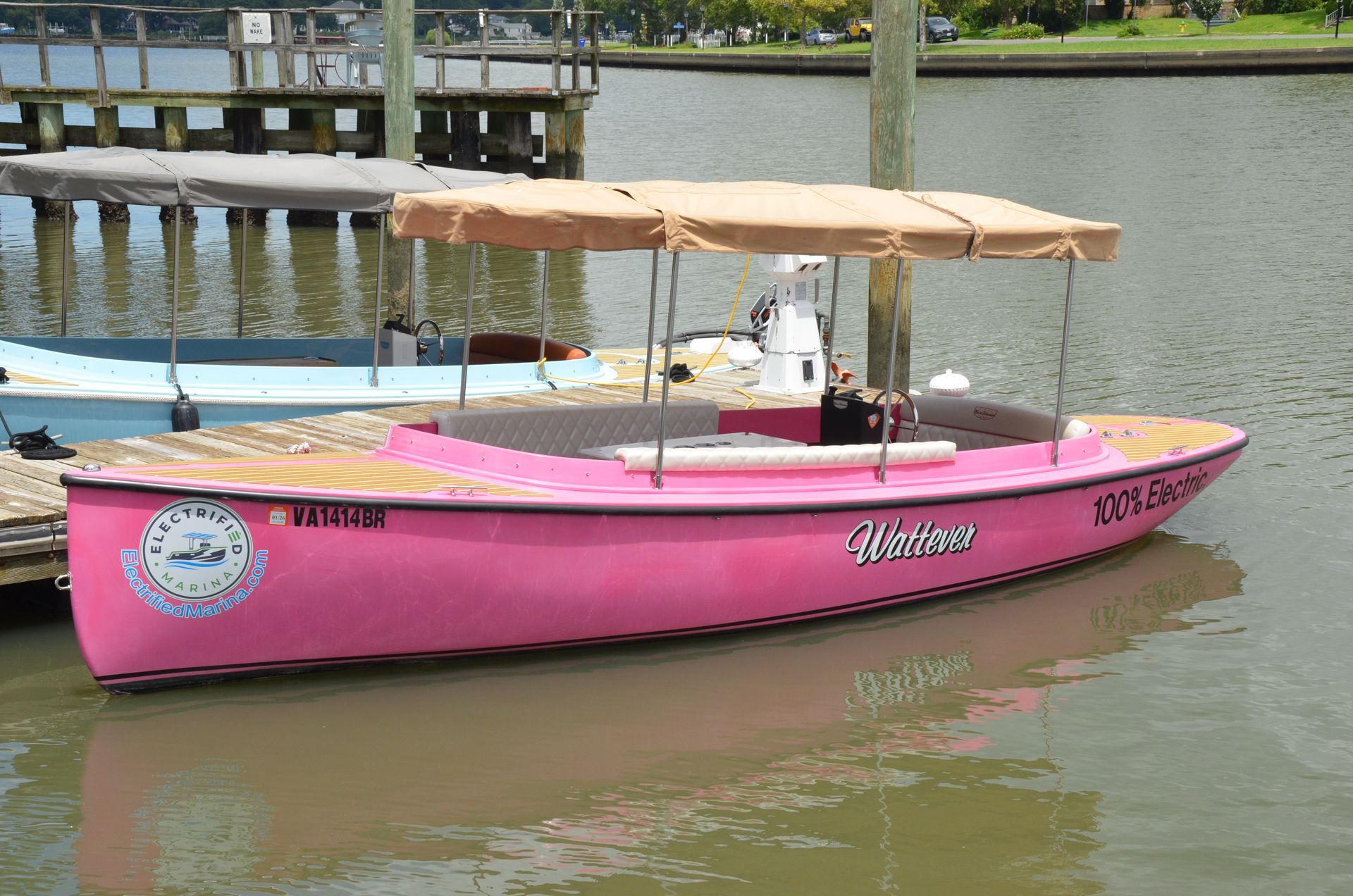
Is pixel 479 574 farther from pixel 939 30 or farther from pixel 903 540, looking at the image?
pixel 939 30

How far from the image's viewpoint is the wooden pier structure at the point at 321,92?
84.5ft

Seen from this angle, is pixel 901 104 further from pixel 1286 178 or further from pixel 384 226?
pixel 1286 178

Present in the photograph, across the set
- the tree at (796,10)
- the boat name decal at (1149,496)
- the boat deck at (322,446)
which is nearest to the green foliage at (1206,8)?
the tree at (796,10)

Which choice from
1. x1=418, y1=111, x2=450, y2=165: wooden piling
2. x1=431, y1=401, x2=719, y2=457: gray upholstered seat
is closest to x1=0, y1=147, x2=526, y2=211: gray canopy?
x1=431, y1=401, x2=719, y2=457: gray upholstered seat

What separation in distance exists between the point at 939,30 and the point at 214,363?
70.7 metres

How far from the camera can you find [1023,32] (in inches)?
3036

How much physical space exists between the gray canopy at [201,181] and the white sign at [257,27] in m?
15.3

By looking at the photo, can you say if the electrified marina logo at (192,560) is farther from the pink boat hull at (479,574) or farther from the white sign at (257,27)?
the white sign at (257,27)

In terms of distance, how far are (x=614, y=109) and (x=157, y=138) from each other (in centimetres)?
3457

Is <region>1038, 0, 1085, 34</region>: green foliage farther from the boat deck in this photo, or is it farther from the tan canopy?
the tan canopy

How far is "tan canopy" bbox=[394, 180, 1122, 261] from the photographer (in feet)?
24.9

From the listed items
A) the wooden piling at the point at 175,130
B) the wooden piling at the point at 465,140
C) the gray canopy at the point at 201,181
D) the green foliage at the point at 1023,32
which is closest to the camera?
the gray canopy at the point at 201,181

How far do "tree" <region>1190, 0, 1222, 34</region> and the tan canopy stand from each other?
6919cm

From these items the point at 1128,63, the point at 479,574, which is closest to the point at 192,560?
the point at 479,574
